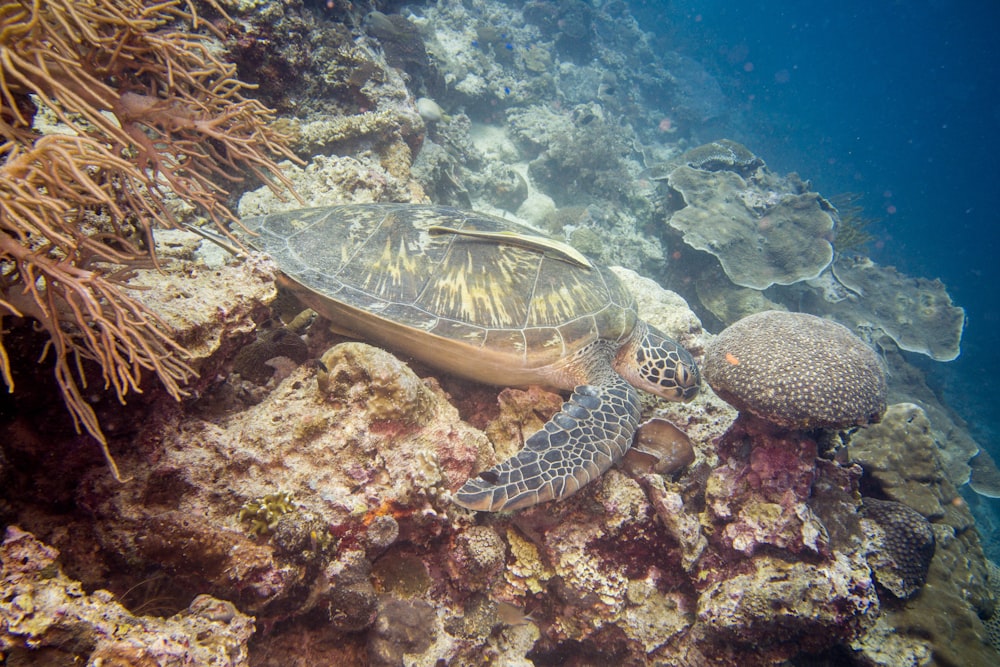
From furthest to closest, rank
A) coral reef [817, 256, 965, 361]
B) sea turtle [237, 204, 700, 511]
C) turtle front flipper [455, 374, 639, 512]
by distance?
coral reef [817, 256, 965, 361] < sea turtle [237, 204, 700, 511] < turtle front flipper [455, 374, 639, 512]

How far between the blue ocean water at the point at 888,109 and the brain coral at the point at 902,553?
29549 millimetres

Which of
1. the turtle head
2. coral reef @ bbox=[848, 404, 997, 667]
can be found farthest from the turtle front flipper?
coral reef @ bbox=[848, 404, 997, 667]

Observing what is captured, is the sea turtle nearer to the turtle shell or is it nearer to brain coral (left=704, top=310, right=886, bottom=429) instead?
the turtle shell

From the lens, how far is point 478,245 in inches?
151

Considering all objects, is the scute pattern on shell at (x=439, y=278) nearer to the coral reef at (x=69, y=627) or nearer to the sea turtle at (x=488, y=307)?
the sea turtle at (x=488, y=307)

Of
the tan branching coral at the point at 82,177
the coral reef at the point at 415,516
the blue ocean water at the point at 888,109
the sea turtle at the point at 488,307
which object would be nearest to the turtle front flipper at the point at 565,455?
the sea turtle at the point at 488,307

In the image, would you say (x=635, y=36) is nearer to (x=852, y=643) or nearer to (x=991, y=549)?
(x=991, y=549)

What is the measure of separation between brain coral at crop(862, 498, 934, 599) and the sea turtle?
6.16 feet

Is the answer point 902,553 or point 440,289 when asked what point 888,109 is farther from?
point 440,289

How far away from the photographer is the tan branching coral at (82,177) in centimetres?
132

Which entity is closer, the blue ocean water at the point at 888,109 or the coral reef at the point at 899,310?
the coral reef at the point at 899,310

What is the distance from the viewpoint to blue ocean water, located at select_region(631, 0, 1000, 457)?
120 feet

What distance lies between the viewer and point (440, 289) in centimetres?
357

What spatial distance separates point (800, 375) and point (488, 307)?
2.52m
